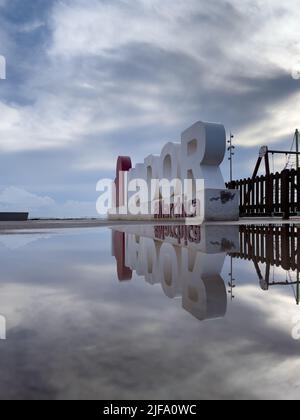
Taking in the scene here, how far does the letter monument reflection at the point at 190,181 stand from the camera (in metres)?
14.4

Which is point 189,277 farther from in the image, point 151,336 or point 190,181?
point 190,181

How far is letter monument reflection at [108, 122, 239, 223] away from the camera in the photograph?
1438 cm

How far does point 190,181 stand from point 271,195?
25.2 feet

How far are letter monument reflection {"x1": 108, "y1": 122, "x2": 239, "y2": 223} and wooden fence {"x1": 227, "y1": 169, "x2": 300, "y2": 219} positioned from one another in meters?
4.73

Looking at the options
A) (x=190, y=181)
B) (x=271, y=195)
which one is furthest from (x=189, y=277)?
(x=271, y=195)

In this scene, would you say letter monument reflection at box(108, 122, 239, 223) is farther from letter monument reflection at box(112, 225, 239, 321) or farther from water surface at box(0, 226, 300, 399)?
water surface at box(0, 226, 300, 399)

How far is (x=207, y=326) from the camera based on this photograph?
146 cm

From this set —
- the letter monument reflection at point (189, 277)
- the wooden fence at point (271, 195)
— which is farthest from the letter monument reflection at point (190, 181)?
the letter monument reflection at point (189, 277)

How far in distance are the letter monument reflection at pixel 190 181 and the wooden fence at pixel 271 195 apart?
15.5 ft

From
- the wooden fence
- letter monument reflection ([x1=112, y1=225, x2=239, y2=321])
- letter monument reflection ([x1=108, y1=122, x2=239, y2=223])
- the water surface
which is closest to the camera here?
the water surface

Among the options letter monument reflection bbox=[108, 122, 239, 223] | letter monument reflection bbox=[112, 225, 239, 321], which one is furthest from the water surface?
letter monument reflection bbox=[108, 122, 239, 223]

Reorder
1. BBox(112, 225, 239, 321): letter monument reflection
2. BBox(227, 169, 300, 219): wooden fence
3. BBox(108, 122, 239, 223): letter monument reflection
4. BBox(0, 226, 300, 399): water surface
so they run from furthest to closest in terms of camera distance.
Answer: BBox(227, 169, 300, 219): wooden fence → BBox(108, 122, 239, 223): letter monument reflection → BBox(112, 225, 239, 321): letter monument reflection → BBox(0, 226, 300, 399): water surface

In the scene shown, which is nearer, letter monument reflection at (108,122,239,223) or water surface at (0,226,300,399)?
water surface at (0,226,300,399)
